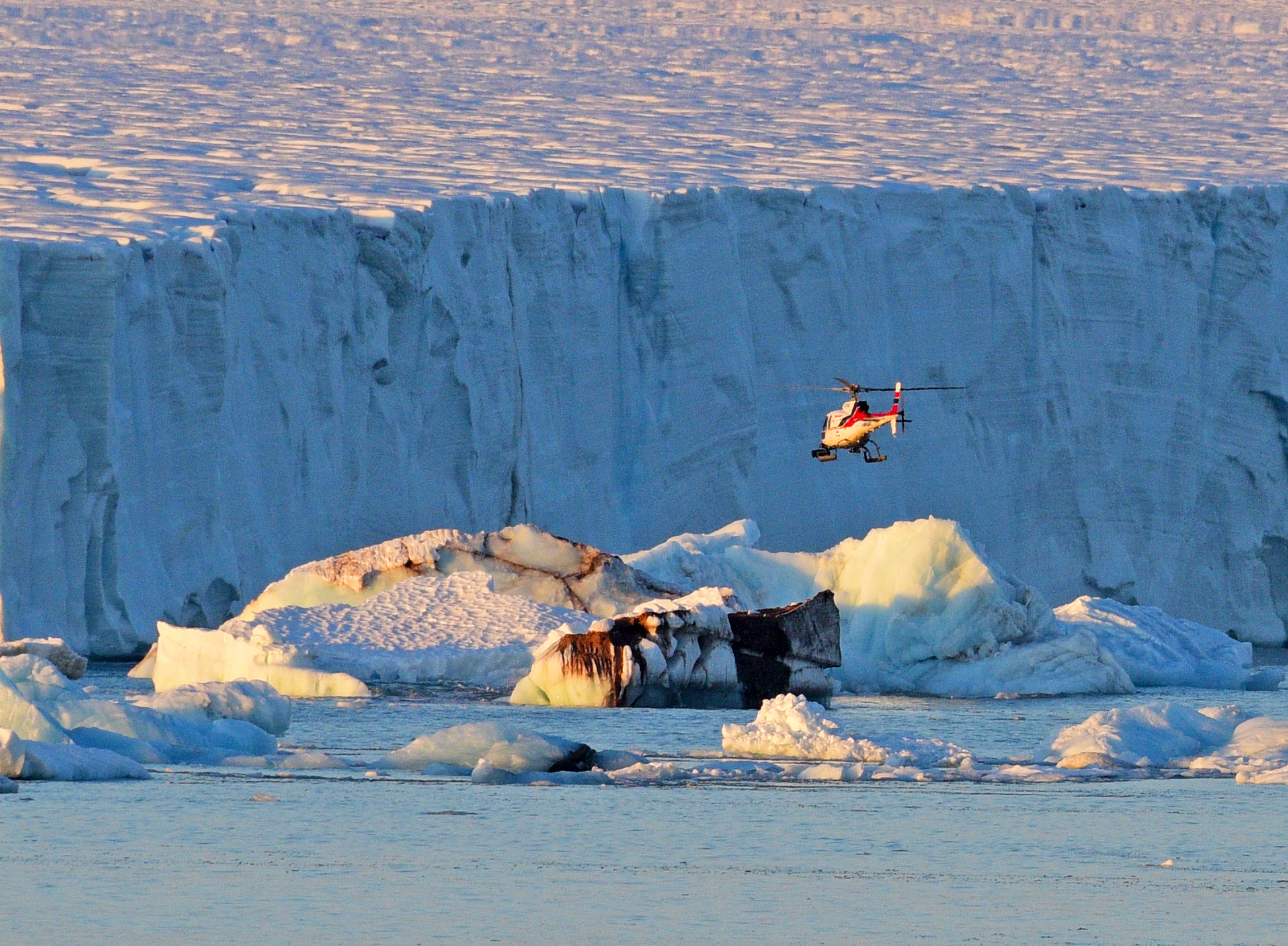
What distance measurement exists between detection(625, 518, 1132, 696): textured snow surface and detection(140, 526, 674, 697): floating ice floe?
29.4 inches

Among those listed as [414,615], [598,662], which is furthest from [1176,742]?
[414,615]

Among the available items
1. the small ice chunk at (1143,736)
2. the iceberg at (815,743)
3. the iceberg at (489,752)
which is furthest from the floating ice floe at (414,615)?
the small ice chunk at (1143,736)

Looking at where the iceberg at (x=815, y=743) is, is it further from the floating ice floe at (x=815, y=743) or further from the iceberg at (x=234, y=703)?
the iceberg at (x=234, y=703)

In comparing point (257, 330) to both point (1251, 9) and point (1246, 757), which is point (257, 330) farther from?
point (1251, 9)

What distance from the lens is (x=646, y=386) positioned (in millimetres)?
18094

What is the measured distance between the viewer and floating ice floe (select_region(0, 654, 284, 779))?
9594mm

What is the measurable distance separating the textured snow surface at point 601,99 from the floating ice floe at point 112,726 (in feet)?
15.4

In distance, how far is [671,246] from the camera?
18.1m

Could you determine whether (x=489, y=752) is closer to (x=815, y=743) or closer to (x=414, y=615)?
(x=815, y=743)

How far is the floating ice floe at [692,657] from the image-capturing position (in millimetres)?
12898

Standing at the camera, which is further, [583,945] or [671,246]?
[671,246]

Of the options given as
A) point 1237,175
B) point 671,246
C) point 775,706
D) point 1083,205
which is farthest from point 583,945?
point 1237,175

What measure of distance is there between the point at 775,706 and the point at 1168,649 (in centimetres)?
529

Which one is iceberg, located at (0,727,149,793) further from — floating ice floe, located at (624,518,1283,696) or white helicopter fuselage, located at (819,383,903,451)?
white helicopter fuselage, located at (819,383,903,451)
